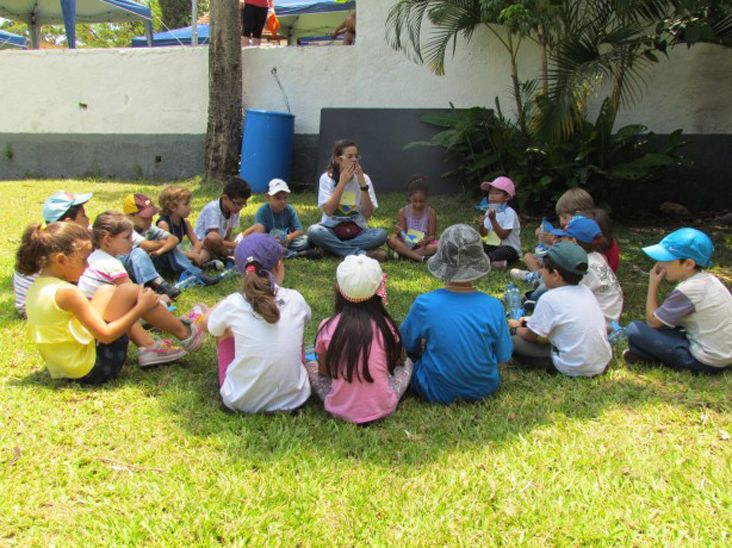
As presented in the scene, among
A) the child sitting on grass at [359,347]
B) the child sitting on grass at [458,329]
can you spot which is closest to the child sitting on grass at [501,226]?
the child sitting on grass at [458,329]

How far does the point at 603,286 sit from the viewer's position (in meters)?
4.29

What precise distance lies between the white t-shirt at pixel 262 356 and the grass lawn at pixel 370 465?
99mm

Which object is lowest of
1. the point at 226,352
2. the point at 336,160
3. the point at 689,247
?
the point at 226,352

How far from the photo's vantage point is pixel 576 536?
7.95 feet

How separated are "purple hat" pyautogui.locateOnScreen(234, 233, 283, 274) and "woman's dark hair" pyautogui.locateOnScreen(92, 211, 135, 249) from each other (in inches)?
48.0

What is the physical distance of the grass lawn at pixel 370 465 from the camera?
8.05ft

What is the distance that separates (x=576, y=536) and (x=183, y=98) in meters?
10.3

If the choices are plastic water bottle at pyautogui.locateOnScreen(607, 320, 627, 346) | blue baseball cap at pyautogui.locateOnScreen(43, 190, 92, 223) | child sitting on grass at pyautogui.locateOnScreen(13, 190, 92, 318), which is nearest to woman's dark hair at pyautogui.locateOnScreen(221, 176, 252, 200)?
child sitting on grass at pyautogui.locateOnScreen(13, 190, 92, 318)

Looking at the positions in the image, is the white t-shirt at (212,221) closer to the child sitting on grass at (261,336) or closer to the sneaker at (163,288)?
the sneaker at (163,288)

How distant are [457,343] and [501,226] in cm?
317

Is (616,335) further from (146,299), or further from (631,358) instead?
(146,299)

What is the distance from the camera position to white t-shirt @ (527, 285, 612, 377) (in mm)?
3676

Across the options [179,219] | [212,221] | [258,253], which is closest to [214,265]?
[212,221]

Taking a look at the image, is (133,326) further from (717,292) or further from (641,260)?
(641,260)
